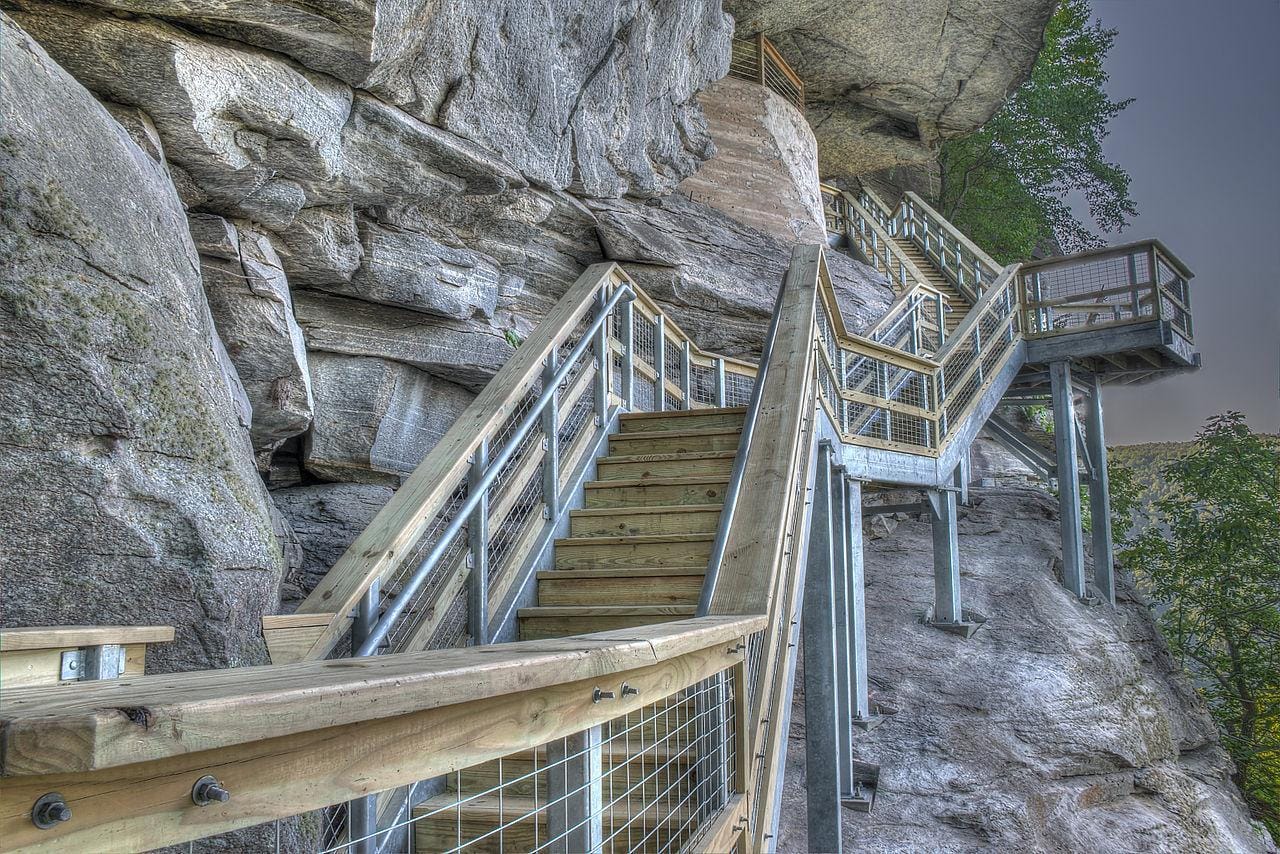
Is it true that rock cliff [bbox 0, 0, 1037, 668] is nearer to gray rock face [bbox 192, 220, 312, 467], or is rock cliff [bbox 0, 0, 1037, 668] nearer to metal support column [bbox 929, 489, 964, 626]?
gray rock face [bbox 192, 220, 312, 467]

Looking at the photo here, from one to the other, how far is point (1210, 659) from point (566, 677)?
50.7 ft

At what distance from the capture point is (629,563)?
469 cm

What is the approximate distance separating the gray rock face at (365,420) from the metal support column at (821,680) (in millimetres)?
3168

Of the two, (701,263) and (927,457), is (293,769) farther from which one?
(701,263)

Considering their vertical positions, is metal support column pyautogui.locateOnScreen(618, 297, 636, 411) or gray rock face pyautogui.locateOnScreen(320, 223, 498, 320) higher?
gray rock face pyautogui.locateOnScreen(320, 223, 498, 320)

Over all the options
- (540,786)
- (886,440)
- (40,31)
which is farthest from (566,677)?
(886,440)

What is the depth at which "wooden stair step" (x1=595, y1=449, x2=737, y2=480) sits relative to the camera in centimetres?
528

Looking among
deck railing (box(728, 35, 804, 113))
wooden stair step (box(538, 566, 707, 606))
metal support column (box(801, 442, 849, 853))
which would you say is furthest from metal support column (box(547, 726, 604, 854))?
deck railing (box(728, 35, 804, 113))

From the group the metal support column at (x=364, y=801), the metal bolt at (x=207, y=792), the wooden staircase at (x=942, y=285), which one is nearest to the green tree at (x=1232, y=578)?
the wooden staircase at (x=942, y=285)

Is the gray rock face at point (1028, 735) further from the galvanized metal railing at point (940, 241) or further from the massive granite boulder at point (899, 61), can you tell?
the massive granite boulder at point (899, 61)

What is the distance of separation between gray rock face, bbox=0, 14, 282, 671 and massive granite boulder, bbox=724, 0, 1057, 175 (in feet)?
37.7

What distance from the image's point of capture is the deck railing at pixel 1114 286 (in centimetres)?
1098

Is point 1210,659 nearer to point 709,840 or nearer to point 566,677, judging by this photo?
point 709,840

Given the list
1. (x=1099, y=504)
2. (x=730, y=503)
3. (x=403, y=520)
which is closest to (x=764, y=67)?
(x=1099, y=504)
